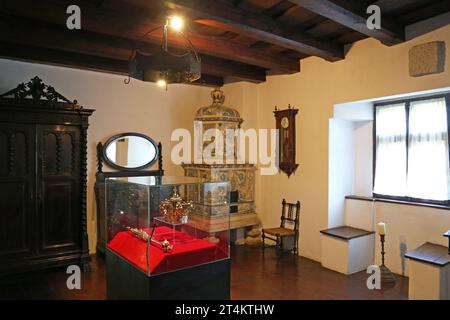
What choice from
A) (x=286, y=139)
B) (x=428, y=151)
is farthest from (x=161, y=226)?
(x=428, y=151)

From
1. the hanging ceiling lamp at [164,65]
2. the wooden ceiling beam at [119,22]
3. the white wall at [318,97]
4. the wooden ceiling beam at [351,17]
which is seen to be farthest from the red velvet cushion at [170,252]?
the white wall at [318,97]

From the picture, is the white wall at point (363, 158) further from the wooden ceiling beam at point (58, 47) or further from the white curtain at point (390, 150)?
the wooden ceiling beam at point (58, 47)

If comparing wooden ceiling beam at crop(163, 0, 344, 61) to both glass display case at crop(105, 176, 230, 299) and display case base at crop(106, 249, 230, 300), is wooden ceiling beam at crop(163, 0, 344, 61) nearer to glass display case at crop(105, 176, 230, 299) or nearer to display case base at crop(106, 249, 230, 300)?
glass display case at crop(105, 176, 230, 299)

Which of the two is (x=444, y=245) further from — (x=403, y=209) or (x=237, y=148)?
(x=237, y=148)

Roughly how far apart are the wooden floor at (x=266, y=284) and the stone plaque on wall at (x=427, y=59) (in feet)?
7.80

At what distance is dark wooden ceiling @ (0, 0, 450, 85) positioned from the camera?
284 centimetres

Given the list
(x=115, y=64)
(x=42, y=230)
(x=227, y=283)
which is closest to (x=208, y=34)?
(x=115, y=64)

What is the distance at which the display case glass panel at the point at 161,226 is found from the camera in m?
2.35

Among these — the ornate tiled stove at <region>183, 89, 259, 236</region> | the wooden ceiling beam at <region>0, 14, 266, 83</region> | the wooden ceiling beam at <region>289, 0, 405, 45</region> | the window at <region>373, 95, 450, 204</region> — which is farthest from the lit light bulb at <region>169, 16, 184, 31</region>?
the window at <region>373, 95, 450, 204</region>

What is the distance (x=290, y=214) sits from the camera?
16.0 feet

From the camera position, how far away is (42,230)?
3838mm

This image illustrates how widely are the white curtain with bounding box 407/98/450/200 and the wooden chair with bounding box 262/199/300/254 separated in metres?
1.54
